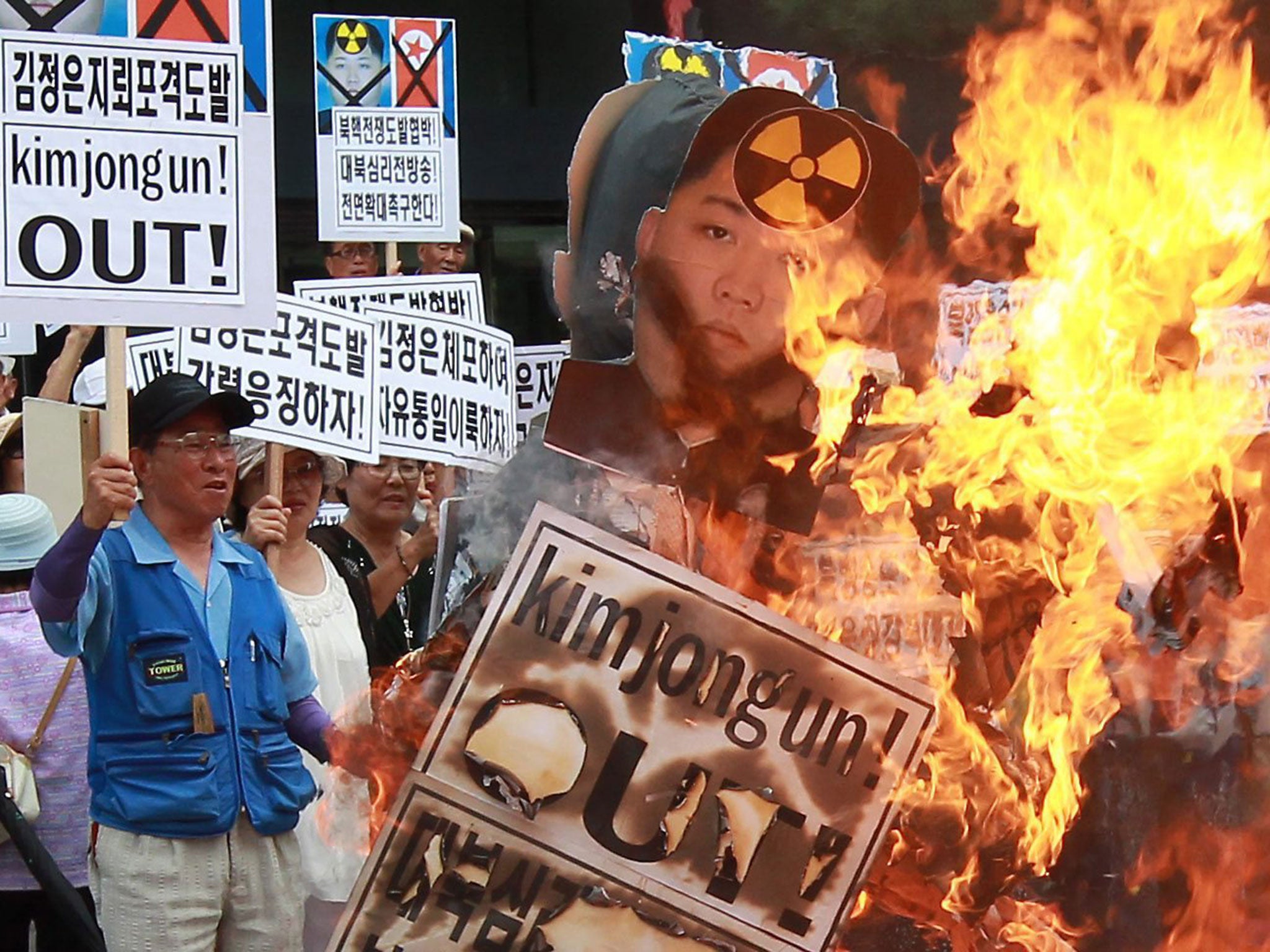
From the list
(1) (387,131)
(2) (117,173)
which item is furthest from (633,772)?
(1) (387,131)

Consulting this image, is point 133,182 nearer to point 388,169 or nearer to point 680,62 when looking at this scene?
point 680,62

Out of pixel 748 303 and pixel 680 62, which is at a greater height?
pixel 680 62

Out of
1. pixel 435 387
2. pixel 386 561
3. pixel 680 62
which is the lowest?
pixel 386 561

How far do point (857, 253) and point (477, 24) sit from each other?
32.3 feet

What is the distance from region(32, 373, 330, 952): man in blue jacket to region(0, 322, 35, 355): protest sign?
11.2 feet

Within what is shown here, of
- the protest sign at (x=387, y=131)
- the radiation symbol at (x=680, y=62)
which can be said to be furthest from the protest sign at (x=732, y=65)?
the protest sign at (x=387, y=131)

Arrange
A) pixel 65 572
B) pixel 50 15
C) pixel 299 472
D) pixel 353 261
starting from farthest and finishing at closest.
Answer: pixel 353 261 < pixel 299 472 < pixel 50 15 < pixel 65 572

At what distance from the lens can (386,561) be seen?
5.56 m

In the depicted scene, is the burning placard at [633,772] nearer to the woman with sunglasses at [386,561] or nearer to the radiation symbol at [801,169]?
the radiation symbol at [801,169]

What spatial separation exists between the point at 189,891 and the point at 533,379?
2.87m

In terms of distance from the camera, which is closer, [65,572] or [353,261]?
[65,572]

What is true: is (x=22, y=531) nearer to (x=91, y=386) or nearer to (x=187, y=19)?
(x=187, y=19)

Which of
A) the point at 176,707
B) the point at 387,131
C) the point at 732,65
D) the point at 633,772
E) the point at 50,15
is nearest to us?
the point at 633,772

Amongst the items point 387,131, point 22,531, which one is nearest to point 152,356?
point 22,531
